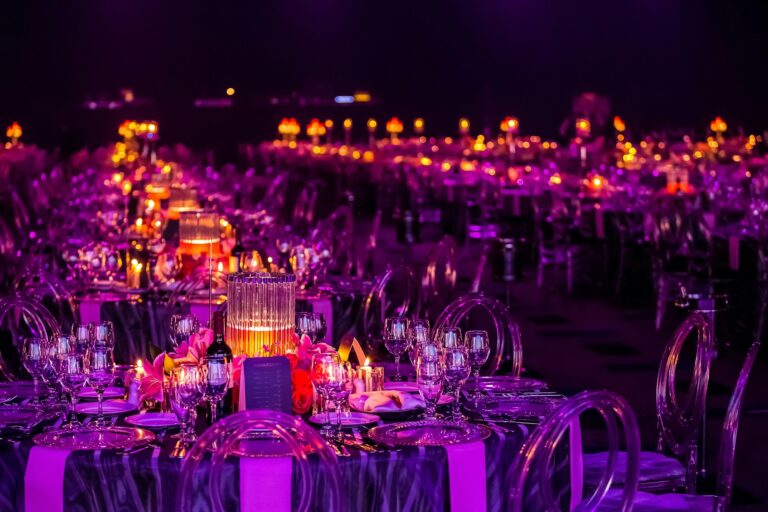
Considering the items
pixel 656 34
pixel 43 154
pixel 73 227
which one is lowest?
pixel 73 227

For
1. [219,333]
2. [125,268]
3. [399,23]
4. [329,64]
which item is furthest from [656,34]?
[219,333]

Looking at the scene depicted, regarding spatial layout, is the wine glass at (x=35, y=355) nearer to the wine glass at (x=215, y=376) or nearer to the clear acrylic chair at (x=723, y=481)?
the wine glass at (x=215, y=376)

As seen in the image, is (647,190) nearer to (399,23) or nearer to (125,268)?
(125,268)

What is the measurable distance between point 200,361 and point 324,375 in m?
0.37

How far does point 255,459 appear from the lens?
2777 mm

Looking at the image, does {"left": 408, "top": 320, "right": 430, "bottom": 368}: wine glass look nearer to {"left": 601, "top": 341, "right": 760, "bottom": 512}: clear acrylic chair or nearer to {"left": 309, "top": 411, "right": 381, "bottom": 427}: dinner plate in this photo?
{"left": 309, "top": 411, "right": 381, "bottom": 427}: dinner plate

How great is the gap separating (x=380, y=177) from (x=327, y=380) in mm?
15771

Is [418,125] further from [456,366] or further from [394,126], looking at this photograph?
[456,366]

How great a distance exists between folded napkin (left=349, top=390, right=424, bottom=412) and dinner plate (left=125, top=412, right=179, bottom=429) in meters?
0.49

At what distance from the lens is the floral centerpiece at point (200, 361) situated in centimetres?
325

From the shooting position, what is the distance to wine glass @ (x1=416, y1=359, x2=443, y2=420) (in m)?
3.10

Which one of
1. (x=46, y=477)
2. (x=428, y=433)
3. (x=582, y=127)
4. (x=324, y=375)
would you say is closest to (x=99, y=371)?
(x=46, y=477)

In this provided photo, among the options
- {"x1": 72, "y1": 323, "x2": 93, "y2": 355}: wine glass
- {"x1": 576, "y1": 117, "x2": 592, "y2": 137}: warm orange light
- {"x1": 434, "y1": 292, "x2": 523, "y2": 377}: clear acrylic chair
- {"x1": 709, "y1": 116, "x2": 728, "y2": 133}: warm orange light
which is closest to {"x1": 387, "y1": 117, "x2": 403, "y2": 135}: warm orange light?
{"x1": 709, "y1": 116, "x2": 728, "y2": 133}: warm orange light

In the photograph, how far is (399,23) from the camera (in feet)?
68.8
